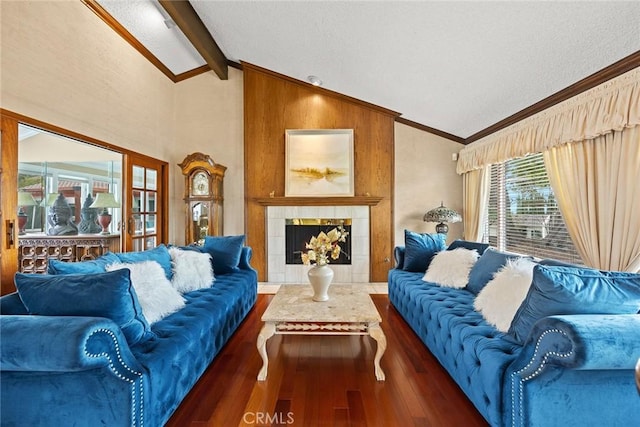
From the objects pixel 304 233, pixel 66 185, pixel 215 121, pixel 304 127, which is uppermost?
pixel 215 121

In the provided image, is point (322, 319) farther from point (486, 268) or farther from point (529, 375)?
point (486, 268)

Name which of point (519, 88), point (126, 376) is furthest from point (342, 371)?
point (519, 88)

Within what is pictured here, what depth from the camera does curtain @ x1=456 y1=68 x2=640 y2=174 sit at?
2.25m

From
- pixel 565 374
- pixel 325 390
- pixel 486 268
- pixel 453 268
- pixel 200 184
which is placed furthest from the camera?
pixel 200 184

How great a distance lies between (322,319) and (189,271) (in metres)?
1.55

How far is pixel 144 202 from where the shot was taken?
4547 millimetres

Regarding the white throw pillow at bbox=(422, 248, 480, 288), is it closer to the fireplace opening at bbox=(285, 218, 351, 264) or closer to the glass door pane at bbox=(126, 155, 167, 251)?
the fireplace opening at bbox=(285, 218, 351, 264)

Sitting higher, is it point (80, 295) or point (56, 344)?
point (80, 295)

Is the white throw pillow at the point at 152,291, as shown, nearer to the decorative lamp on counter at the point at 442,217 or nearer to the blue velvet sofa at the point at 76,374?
the blue velvet sofa at the point at 76,374

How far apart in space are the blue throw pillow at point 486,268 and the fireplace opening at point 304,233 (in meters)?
2.41

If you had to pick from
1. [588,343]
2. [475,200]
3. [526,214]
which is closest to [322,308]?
[588,343]

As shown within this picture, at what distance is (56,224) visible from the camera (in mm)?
3996

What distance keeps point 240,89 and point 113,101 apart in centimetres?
206

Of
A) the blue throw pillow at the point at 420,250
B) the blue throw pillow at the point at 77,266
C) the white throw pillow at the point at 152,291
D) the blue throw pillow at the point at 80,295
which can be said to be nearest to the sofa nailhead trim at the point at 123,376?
the blue throw pillow at the point at 80,295
